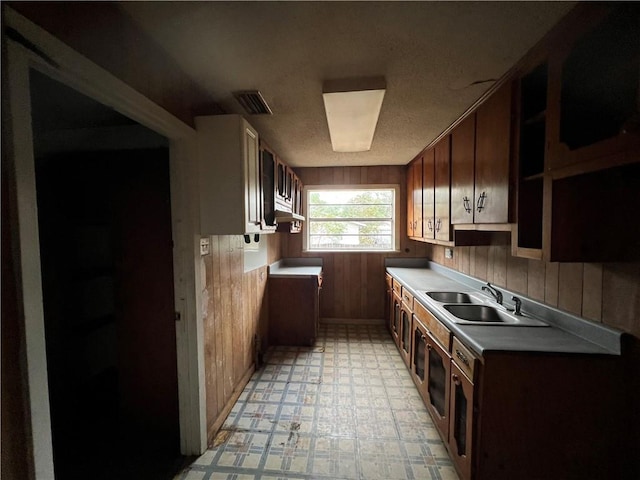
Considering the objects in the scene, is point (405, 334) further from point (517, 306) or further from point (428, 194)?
point (428, 194)

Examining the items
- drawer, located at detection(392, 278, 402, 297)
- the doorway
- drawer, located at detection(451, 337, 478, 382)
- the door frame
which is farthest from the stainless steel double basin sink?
the doorway

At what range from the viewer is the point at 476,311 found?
6.87ft

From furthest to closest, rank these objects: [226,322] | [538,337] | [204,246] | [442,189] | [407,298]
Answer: [407,298]
[442,189]
[226,322]
[204,246]
[538,337]

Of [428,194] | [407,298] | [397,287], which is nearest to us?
[407,298]

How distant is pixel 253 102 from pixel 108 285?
1.68m

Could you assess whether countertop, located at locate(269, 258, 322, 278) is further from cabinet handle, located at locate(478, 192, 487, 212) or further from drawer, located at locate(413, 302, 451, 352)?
cabinet handle, located at locate(478, 192, 487, 212)

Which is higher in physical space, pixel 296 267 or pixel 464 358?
pixel 296 267

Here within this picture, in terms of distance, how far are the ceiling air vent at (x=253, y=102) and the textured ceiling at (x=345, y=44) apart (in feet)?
0.15

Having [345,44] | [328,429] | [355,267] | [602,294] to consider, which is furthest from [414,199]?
[328,429]

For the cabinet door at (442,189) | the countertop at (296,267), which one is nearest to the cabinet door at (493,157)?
the cabinet door at (442,189)

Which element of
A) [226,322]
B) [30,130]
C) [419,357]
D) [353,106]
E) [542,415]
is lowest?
[419,357]

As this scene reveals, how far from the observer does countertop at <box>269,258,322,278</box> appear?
3340mm

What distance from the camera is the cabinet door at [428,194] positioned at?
2590mm

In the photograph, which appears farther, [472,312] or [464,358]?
[472,312]
